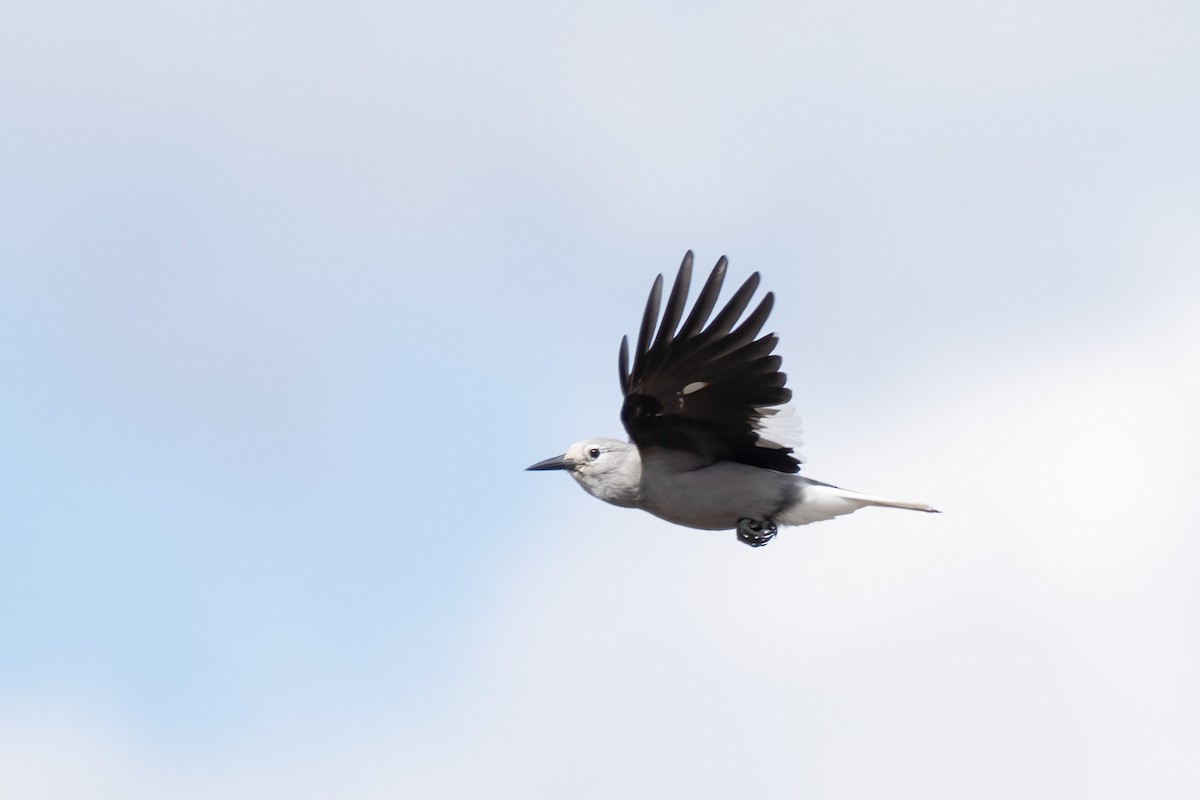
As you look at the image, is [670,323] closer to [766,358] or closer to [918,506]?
[766,358]

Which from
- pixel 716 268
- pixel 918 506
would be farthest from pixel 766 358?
pixel 918 506

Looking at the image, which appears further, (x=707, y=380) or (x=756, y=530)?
(x=756, y=530)

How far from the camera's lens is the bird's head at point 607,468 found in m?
11.7

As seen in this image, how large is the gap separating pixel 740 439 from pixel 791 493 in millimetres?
593

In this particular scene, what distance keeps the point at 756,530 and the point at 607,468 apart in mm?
1303

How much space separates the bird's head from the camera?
38.4 ft

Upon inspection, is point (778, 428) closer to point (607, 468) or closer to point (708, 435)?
point (708, 435)

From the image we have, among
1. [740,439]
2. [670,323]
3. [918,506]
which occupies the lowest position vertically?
[918,506]

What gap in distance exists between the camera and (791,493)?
11.6 m

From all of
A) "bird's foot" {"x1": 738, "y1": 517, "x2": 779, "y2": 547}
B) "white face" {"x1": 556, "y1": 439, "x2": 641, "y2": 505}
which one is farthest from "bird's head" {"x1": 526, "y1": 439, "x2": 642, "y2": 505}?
"bird's foot" {"x1": 738, "y1": 517, "x2": 779, "y2": 547}

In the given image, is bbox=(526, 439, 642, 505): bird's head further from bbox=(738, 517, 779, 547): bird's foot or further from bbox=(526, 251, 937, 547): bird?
bbox=(738, 517, 779, 547): bird's foot

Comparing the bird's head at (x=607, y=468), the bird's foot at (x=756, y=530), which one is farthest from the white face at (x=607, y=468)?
the bird's foot at (x=756, y=530)

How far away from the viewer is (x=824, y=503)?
11562 millimetres

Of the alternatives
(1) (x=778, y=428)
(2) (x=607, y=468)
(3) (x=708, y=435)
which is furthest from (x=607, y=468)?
(1) (x=778, y=428)
